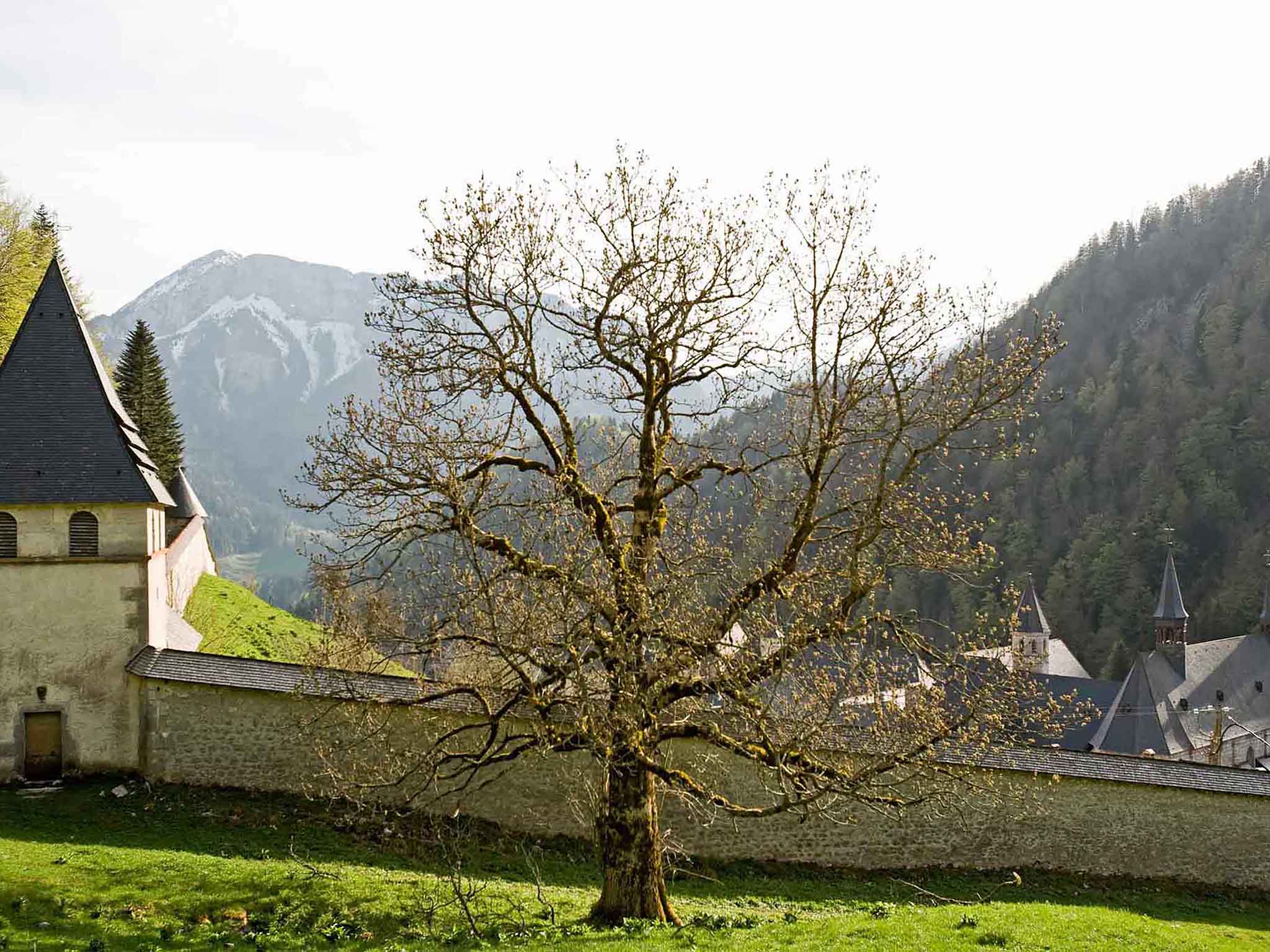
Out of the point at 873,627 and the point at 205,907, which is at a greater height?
the point at 873,627

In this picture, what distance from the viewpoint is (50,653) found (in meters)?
17.2

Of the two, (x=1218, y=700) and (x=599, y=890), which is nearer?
(x=599, y=890)

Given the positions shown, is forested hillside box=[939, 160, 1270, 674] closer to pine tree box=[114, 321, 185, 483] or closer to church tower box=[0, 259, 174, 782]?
pine tree box=[114, 321, 185, 483]

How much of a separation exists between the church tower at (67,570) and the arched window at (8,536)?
0.05ft

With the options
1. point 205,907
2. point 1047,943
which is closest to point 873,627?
point 1047,943

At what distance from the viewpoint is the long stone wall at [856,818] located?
667 inches

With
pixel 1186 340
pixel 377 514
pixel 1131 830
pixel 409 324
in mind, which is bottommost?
pixel 1131 830

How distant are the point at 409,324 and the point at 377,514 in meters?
2.99

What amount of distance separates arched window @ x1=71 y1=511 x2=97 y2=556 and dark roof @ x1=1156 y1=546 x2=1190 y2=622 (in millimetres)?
54228

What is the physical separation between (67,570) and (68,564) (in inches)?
3.7

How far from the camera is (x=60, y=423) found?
17.7 metres

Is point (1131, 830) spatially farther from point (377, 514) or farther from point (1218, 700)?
point (1218, 700)

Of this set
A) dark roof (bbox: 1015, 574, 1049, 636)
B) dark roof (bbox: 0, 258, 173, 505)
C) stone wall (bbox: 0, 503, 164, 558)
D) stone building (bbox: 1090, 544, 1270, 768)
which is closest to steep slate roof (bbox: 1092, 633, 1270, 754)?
stone building (bbox: 1090, 544, 1270, 768)

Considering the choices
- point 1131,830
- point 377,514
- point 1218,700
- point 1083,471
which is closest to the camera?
point 377,514
